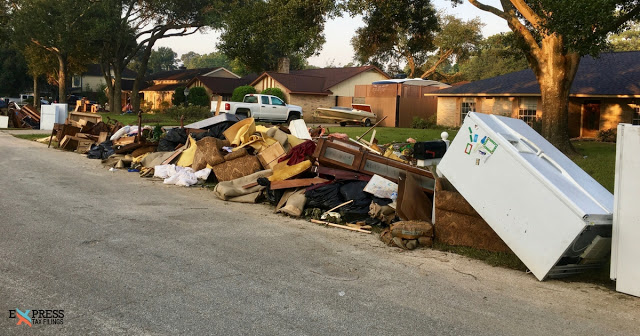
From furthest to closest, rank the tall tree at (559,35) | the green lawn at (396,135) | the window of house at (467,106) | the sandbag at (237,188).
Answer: the window of house at (467,106)
the green lawn at (396,135)
the tall tree at (559,35)
the sandbag at (237,188)

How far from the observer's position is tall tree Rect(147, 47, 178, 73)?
136250 mm

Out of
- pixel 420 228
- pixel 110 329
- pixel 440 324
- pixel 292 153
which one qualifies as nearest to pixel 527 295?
pixel 440 324

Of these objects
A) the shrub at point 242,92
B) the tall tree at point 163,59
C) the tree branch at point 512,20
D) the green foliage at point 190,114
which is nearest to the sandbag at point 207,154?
the tree branch at point 512,20

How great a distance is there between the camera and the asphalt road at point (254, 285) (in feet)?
14.5

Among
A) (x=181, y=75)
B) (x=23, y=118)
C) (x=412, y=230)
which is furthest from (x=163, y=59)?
(x=412, y=230)

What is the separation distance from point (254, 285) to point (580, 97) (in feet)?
80.1

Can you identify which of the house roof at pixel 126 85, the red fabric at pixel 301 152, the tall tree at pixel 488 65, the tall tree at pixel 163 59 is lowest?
the red fabric at pixel 301 152

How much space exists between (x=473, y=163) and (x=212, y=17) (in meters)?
34.9

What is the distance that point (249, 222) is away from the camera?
8.26 metres

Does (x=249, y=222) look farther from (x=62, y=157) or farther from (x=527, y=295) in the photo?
(x=62, y=157)

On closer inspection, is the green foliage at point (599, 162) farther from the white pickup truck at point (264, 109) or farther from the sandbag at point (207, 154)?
the white pickup truck at point (264, 109)

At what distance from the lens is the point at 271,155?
11.2 m

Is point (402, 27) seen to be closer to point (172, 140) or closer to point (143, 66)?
point (172, 140)

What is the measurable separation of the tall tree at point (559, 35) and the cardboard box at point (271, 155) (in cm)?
690
